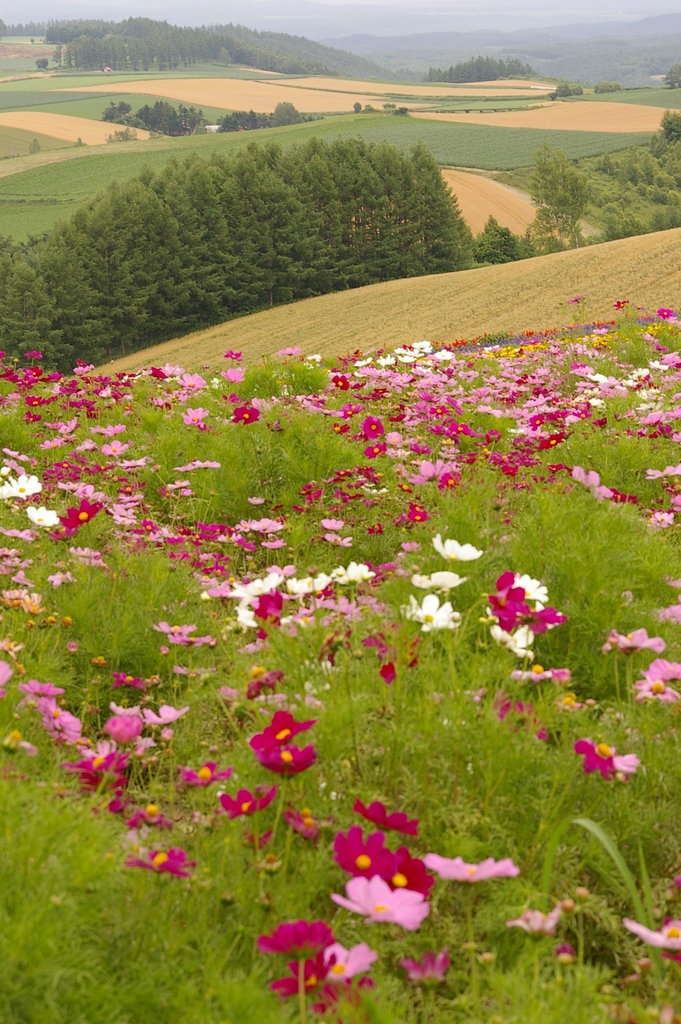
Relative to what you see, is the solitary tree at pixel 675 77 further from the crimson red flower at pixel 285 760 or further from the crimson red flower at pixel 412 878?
the crimson red flower at pixel 412 878

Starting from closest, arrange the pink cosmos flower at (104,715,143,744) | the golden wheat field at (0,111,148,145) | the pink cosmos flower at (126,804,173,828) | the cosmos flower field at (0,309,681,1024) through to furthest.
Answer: the cosmos flower field at (0,309,681,1024) → the pink cosmos flower at (126,804,173,828) → the pink cosmos flower at (104,715,143,744) → the golden wheat field at (0,111,148,145)

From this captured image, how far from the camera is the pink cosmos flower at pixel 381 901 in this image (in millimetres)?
1356

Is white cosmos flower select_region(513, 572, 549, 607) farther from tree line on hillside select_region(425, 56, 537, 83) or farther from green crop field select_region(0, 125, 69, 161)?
tree line on hillside select_region(425, 56, 537, 83)

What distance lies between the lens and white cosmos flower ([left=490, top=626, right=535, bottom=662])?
2189 mm

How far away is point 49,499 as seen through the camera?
4023mm

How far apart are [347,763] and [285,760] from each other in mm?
375

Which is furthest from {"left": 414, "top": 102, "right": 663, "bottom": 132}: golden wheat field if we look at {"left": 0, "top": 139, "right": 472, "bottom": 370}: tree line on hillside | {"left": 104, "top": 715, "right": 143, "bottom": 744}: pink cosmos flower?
{"left": 104, "top": 715, "right": 143, "bottom": 744}: pink cosmos flower

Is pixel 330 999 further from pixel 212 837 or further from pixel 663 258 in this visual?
pixel 663 258

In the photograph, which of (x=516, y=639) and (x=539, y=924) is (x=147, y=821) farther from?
(x=516, y=639)

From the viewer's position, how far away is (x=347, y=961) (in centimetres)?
138

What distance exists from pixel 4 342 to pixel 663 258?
32725 mm

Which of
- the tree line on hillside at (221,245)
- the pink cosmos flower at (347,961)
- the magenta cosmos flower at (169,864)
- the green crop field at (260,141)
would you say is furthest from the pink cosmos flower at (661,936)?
Answer: the green crop field at (260,141)

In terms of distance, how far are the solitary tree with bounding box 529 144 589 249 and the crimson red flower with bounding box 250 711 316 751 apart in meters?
62.5

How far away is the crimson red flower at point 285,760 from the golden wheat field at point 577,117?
4431 inches
